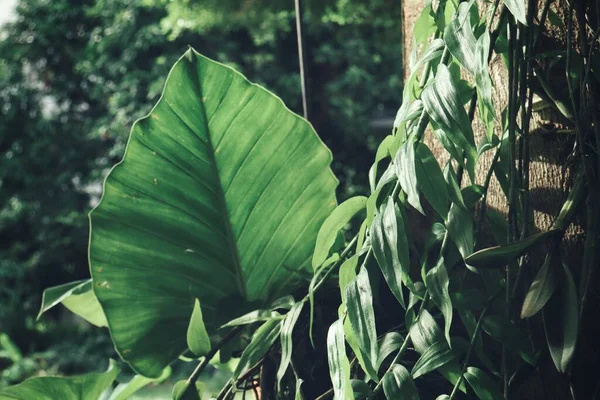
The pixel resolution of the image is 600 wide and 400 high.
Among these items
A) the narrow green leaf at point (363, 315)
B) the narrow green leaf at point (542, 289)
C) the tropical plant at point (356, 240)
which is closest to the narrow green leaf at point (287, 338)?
the tropical plant at point (356, 240)


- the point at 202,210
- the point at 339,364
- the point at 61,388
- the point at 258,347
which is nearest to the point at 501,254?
the point at 339,364

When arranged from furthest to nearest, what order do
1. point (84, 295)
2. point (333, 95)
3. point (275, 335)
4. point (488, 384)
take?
point (333, 95) → point (84, 295) → point (275, 335) → point (488, 384)

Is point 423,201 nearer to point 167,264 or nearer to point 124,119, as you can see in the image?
point 167,264

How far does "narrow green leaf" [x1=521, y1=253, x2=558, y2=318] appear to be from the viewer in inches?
18.9

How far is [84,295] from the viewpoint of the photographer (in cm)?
97

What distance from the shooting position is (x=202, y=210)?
803mm

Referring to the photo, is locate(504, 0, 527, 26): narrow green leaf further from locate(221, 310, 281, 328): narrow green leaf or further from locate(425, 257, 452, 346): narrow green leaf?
locate(221, 310, 281, 328): narrow green leaf

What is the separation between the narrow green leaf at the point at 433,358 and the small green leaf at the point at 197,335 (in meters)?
0.27

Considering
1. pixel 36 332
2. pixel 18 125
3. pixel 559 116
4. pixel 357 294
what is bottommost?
pixel 36 332

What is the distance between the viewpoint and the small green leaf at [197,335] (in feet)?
2.32

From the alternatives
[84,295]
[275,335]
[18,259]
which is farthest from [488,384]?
[18,259]

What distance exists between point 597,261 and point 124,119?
3.91 meters

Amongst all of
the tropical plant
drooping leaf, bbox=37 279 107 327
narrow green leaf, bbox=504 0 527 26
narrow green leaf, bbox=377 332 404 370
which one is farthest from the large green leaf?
narrow green leaf, bbox=504 0 527 26

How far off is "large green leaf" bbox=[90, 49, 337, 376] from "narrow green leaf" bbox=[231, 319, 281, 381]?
0.12 m
